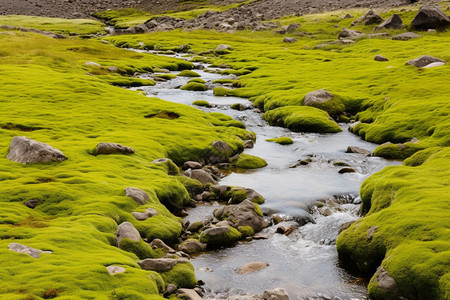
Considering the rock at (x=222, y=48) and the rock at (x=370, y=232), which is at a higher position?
the rock at (x=370, y=232)

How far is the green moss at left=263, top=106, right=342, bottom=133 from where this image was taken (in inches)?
1794

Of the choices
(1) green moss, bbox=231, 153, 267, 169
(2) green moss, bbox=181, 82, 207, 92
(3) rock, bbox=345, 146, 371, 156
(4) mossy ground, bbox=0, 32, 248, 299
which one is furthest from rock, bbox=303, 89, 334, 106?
(1) green moss, bbox=231, 153, 267, 169

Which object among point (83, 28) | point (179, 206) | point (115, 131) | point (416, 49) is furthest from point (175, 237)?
point (83, 28)

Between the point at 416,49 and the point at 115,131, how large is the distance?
2343 inches

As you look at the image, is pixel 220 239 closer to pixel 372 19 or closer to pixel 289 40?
pixel 289 40

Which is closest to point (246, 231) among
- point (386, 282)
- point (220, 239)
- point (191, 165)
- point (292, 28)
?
point (220, 239)

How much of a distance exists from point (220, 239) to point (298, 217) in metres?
5.19

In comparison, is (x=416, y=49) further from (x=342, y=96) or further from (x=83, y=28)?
(x=83, y=28)

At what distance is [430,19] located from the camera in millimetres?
96750

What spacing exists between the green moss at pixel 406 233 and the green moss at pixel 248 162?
32.4 feet

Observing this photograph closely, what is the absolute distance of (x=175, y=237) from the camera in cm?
2253

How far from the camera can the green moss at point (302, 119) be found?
45562 mm

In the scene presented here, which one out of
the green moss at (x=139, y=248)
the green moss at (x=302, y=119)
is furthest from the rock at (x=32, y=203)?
Result: the green moss at (x=302, y=119)

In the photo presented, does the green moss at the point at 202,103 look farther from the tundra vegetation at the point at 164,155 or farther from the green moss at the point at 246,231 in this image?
the green moss at the point at 246,231
